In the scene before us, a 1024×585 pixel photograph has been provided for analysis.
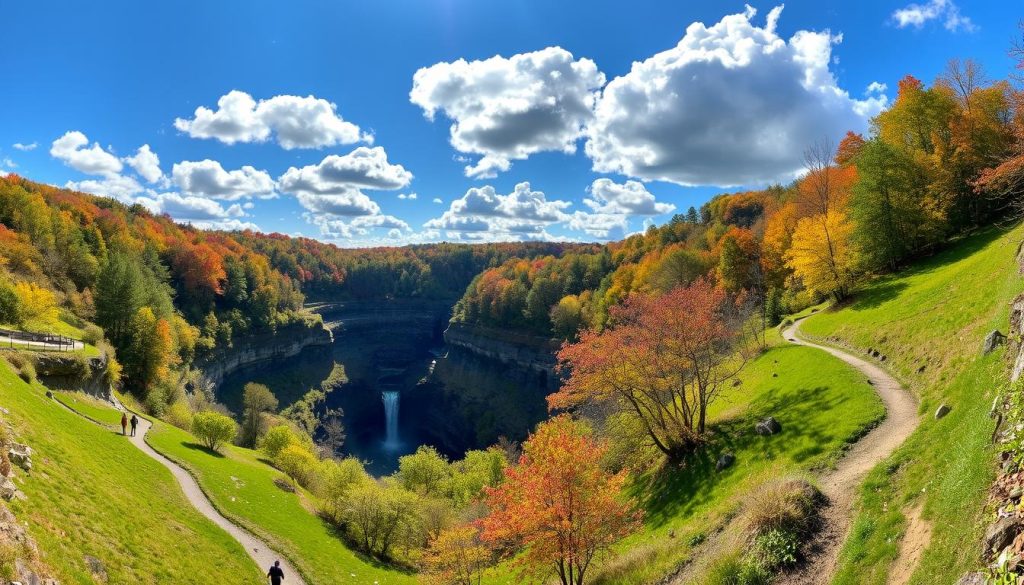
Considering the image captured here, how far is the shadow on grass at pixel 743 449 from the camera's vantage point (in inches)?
795

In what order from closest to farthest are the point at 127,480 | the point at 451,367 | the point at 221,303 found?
1. the point at 127,480
2. the point at 221,303
3. the point at 451,367

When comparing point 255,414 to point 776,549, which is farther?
point 255,414

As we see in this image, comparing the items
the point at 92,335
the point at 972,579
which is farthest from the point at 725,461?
the point at 92,335

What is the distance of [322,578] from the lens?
78.2ft

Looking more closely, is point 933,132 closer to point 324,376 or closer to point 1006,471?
point 1006,471

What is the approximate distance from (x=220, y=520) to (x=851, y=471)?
28.9 metres

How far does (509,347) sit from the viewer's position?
10400cm

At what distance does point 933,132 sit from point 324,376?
4106 inches

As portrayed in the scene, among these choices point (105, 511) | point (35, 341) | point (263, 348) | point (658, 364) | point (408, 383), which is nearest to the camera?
point (105, 511)

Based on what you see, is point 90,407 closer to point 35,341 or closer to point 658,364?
point 35,341

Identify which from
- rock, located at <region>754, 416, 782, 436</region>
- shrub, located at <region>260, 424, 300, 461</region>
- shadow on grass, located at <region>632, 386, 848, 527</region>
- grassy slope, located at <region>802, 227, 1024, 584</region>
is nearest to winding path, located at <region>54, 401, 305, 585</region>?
shrub, located at <region>260, 424, 300, 461</region>

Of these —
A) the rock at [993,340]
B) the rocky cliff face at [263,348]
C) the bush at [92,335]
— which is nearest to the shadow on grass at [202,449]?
the bush at [92,335]

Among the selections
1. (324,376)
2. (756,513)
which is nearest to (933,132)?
(756,513)

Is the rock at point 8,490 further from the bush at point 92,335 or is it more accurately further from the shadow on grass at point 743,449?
the bush at point 92,335
